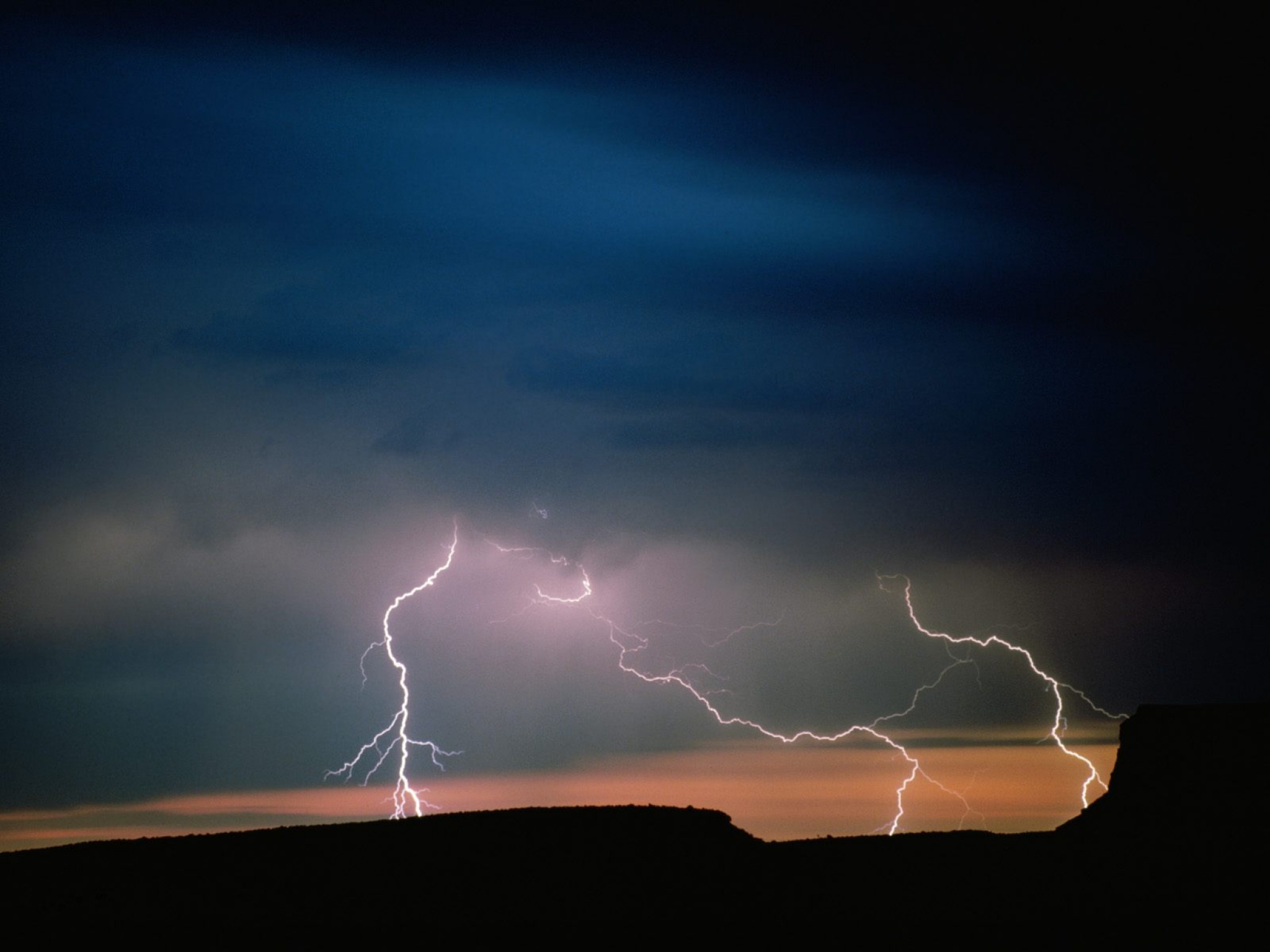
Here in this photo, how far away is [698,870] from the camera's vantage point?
22.6m

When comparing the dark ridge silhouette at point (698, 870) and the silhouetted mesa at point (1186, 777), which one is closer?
the dark ridge silhouette at point (698, 870)

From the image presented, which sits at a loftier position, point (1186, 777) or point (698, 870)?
point (1186, 777)

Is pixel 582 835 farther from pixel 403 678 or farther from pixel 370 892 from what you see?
pixel 403 678

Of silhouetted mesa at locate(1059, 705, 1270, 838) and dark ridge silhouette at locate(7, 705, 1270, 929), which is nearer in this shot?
dark ridge silhouette at locate(7, 705, 1270, 929)

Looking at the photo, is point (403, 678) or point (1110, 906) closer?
point (1110, 906)

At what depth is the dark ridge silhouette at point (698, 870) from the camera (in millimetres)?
21031

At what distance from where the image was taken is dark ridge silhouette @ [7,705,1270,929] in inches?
828

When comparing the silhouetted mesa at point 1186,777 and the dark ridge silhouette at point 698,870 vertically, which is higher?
the silhouetted mesa at point 1186,777

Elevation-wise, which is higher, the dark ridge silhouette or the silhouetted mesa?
the silhouetted mesa

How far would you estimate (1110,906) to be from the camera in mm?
22406

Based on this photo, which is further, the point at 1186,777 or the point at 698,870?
the point at 1186,777

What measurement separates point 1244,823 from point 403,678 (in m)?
15.8

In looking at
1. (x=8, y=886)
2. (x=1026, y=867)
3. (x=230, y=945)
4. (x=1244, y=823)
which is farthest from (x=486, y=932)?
(x=1244, y=823)

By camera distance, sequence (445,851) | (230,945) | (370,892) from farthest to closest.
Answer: (445,851)
(370,892)
(230,945)
